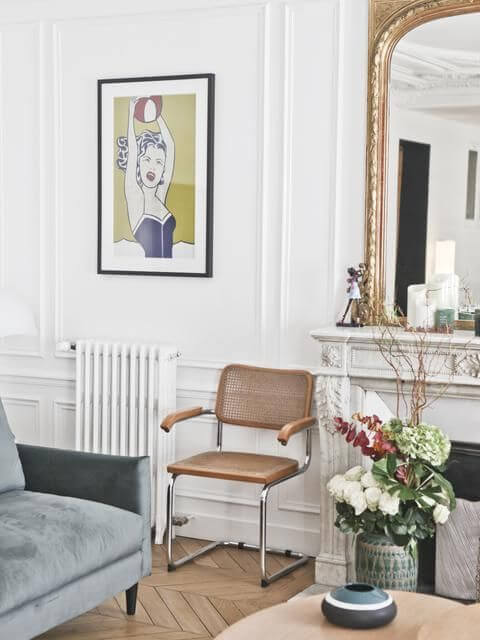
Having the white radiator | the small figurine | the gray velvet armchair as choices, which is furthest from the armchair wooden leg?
the small figurine

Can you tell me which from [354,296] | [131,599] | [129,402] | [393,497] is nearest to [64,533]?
[131,599]

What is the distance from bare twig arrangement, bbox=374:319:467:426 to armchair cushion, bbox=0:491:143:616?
3.89 feet

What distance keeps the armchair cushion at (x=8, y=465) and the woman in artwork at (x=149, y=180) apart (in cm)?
130

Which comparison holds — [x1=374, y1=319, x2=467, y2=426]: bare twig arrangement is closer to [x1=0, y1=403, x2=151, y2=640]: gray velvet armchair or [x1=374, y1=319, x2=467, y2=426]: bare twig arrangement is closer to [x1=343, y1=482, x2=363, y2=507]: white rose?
[x1=343, y1=482, x2=363, y2=507]: white rose

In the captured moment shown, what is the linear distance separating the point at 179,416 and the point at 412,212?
4.42 ft

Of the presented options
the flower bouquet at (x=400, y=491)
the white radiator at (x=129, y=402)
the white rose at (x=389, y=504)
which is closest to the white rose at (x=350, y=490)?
the flower bouquet at (x=400, y=491)

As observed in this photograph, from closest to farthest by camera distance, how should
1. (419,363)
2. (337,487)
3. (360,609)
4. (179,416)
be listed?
(360,609) < (337,487) < (419,363) < (179,416)

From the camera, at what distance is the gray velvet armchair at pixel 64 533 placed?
3.10 meters

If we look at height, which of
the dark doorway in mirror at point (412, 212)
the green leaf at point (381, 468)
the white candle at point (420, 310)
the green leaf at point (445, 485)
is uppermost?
the dark doorway in mirror at point (412, 212)

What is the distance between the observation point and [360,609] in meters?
2.54

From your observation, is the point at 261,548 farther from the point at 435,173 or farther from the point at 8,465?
the point at 435,173

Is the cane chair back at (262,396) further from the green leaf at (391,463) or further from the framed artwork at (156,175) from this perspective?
the green leaf at (391,463)

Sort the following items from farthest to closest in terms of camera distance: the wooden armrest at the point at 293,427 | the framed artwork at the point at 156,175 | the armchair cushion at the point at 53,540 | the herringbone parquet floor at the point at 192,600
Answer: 1. the framed artwork at the point at 156,175
2. the wooden armrest at the point at 293,427
3. the herringbone parquet floor at the point at 192,600
4. the armchair cushion at the point at 53,540

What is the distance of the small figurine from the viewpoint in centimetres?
421
